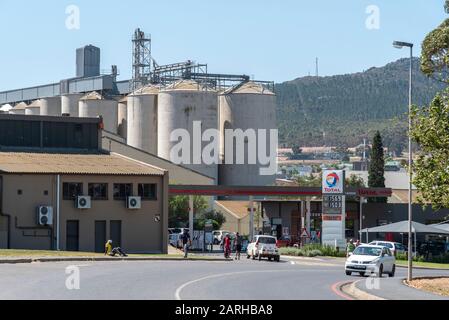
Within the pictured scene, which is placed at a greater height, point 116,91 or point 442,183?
point 116,91

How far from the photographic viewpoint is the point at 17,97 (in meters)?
153

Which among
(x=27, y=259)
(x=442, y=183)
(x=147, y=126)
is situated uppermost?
(x=147, y=126)

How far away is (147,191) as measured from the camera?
65.2m

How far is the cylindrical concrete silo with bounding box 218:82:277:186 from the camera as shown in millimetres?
112625

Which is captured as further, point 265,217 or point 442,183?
point 265,217

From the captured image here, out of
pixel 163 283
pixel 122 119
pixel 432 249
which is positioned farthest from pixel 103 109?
pixel 163 283

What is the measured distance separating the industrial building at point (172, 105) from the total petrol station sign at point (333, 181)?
33.4 meters

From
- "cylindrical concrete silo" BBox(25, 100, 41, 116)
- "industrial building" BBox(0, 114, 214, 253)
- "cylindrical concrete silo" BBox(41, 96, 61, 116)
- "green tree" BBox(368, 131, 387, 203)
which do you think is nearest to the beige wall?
"industrial building" BBox(0, 114, 214, 253)

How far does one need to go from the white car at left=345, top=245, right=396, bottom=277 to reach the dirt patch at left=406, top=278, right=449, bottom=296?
2896 millimetres

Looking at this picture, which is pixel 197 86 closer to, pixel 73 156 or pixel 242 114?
pixel 242 114

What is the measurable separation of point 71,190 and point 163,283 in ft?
103

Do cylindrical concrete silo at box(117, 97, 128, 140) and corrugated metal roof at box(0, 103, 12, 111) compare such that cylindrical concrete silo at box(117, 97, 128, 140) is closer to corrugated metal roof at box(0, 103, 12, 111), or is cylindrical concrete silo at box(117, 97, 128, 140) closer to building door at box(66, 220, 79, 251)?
corrugated metal roof at box(0, 103, 12, 111)
